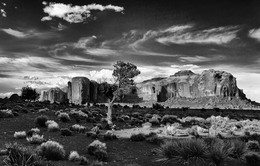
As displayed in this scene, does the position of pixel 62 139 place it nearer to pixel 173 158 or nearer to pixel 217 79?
pixel 173 158

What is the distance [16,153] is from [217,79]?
19770 centimetres

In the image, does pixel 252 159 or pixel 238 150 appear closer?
pixel 252 159

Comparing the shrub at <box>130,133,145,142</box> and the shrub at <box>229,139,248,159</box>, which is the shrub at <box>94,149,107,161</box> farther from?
the shrub at <box>229,139,248,159</box>

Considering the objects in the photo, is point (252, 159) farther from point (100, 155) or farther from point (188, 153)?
point (100, 155)

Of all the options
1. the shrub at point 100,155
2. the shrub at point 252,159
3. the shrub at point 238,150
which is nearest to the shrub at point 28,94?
the shrub at point 100,155

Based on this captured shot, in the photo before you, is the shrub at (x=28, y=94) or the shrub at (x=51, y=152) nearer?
the shrub at (x=51, y=152)

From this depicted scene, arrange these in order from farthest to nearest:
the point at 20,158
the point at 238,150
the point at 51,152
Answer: the point at 238,150 → the point at 51,152 → the point at 20,158

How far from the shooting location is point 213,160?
11125 mm

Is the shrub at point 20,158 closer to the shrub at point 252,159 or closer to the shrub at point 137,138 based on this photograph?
the shrub at point 252,159

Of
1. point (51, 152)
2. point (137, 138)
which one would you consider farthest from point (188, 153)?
point (137, 138)

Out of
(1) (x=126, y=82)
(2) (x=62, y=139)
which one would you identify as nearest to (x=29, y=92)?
(1) (x=126, y=82)

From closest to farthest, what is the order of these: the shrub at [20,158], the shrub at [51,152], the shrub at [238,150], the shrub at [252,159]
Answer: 1. the shrub at [20,158]
2. the shrub at [51,152]
3. the shrub at [252,159]
4. the shrub at [238,150]

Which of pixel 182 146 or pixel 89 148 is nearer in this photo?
pixel 182 146

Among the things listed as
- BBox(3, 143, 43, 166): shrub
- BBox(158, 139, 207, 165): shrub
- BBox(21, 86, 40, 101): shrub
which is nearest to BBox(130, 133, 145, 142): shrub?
BBox(158, 139, 207, 165): shrub
